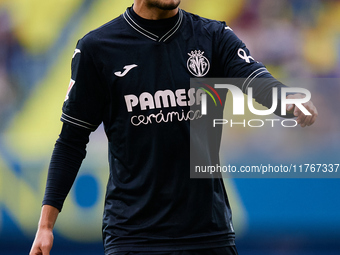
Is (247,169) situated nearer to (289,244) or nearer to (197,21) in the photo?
(289,244)

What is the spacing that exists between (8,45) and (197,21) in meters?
3.94

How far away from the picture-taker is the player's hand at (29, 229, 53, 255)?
2229 millimetres

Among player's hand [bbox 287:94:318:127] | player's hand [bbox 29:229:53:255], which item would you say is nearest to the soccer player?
player's hand [bbox 29:229:53:255]

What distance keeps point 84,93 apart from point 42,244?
604mm

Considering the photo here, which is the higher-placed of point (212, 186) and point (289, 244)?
point (289, 244)

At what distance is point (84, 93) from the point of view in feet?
7.73

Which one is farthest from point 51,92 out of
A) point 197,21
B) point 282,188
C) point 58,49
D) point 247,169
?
point 197,21

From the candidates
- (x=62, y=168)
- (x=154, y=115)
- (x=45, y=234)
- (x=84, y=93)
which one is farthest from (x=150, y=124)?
(x=45, y=234)

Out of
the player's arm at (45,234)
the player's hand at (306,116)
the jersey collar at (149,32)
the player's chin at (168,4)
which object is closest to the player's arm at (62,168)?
the player's arm at (45,234)

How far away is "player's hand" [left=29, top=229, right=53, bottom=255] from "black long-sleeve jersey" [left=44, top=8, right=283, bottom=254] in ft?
0.46

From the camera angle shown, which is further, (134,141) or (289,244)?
(289,244)

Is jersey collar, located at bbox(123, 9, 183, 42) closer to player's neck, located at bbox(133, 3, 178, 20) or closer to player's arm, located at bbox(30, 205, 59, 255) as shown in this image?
player's neck, located at bbox(133, 3, 178, 20)

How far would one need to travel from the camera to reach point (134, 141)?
2.27m

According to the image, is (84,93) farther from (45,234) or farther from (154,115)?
(45,234)
